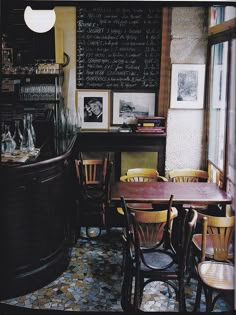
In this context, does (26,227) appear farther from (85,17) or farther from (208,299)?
(85,17)

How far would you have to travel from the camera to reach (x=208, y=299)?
4.16 metres

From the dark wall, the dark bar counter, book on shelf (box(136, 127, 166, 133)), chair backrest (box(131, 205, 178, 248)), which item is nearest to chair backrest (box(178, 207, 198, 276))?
chair backrest (box(131, 205, 178, 248))

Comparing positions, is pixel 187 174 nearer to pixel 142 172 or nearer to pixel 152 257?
pixel 142 172

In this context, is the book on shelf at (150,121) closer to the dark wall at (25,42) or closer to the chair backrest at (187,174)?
the chair backrest at (187,174)

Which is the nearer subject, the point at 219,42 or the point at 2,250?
the point at 2,250

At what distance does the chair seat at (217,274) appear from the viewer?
3.83 meters

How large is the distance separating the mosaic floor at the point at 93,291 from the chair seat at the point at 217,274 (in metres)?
0.67

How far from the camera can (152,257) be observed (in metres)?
4.41

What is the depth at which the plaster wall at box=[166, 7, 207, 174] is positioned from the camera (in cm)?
691

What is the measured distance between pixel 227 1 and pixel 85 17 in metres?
4.09

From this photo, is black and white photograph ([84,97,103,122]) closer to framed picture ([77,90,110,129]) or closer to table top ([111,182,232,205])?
framed picture ([77,90,110,129])

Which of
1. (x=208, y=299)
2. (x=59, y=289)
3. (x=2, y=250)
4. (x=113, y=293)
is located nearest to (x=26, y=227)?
(x=2, y=250)

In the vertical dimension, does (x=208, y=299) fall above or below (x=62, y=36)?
below

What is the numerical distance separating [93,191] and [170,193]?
130 cm
